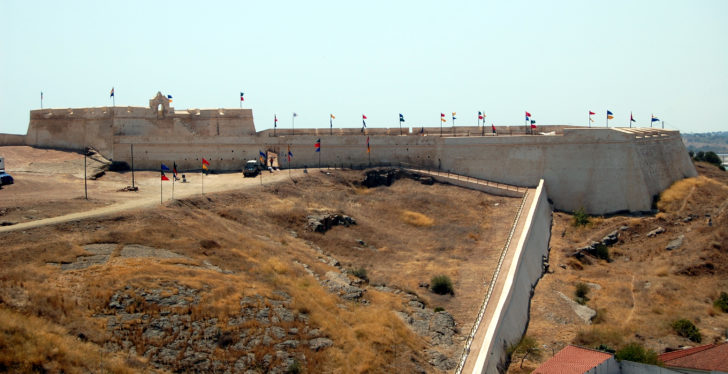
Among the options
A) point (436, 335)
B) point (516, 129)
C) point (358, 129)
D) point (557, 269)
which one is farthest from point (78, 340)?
point (516, 129)

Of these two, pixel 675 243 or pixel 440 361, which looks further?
pixel 675 243

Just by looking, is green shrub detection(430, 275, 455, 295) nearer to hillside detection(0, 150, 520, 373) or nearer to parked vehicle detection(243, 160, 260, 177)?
hillside detection(0, 150, 520, 373)

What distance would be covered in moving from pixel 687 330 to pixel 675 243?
350 inches

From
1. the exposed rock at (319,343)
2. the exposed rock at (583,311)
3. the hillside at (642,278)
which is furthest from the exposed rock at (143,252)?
the exposed rock at (583,311)

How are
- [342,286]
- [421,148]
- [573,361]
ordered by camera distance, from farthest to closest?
[421,148] → [342,286] → [573,361]

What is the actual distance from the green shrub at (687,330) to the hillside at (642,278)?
0.20 m

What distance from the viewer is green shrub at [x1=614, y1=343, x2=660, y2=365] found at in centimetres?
2200

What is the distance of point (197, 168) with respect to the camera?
139 ft

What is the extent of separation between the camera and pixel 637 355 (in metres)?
22.1

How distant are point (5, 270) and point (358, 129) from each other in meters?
29.2

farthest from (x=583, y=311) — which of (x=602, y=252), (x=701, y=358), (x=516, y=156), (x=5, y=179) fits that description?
(x=5, y=179)

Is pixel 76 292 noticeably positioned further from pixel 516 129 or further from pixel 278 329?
pixel 516 129

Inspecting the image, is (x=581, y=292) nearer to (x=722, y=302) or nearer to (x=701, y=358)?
(x=722, y=302)

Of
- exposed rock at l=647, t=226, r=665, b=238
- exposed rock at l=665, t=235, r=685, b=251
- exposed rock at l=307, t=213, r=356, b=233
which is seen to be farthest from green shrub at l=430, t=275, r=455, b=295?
exposed rock at l=647, t=226, r=665, b=238
